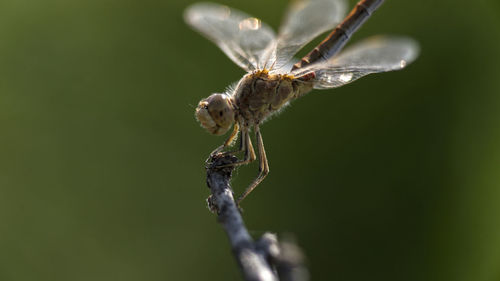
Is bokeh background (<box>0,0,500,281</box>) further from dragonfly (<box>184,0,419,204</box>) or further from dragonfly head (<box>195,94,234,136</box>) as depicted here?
dragonfly head (<box>195,94,234,136</box>)

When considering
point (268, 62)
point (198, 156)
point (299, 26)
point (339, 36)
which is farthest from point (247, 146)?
point (198, 156)

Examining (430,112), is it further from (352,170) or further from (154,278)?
(154,278)

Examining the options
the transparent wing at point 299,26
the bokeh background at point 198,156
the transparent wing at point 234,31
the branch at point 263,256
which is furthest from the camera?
the bokeh background at point 198,156

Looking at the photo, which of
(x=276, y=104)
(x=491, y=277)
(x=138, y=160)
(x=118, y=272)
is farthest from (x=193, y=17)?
(x=491, y=277)

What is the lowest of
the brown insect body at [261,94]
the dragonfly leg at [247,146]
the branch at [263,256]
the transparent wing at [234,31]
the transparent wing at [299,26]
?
the branch at [263,256]

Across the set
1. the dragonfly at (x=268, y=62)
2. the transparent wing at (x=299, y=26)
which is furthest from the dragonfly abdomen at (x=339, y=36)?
the transparent wing at (x=299, y=26)

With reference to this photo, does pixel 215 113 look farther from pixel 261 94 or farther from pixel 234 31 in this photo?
pixel 234 31

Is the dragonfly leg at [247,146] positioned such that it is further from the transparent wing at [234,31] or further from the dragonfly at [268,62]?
the transparent wing at [234,31]
